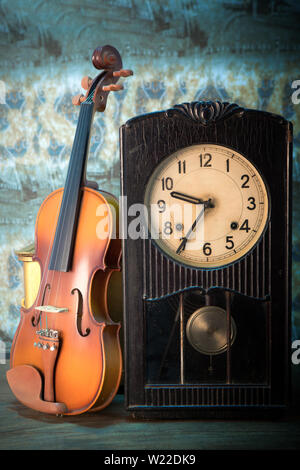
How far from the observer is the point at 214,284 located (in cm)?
117

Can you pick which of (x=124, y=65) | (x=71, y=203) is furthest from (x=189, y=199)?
(x=124, y=65)

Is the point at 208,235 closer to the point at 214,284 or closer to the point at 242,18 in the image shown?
the point at 214,284

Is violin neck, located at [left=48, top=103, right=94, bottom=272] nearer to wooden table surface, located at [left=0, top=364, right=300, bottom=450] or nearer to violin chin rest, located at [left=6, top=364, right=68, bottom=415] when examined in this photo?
violin chin rest, located at [left=6, top=364, right=68, bottom=415]

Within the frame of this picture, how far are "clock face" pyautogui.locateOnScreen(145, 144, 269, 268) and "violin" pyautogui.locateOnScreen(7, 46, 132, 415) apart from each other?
16 cm

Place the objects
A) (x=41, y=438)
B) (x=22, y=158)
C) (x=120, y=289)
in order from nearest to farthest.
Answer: (x=41, y=438) < (x=120, y=289) < (x=22, y=158)

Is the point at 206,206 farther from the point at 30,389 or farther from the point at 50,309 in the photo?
the point at 30,389

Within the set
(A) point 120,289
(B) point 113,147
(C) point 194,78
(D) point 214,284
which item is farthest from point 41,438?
(C) point 194,78

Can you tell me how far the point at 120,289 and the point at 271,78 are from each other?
100cm

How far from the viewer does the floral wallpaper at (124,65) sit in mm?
1664

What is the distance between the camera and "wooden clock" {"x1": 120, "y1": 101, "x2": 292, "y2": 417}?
1164 millimetres

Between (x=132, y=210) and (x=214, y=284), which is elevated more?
(x=132, y=210)

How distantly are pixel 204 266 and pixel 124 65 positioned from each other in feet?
3.09

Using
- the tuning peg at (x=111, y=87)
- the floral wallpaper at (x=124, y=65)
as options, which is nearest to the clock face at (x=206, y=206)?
the tuning peg at (x=111, y=87)

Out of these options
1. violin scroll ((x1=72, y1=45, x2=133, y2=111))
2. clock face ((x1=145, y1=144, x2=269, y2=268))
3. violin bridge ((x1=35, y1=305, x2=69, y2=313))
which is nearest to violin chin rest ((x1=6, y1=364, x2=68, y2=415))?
violin bridge ((x1=35, y1=305, x2=69, y2=313))
